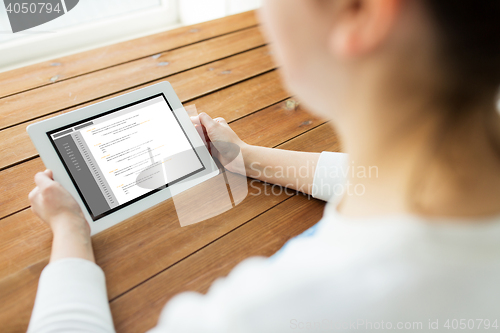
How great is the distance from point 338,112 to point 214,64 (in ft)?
2.93

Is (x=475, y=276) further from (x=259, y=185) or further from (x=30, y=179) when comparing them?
(x=30, y=179)

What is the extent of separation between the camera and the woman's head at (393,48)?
27 centimetres

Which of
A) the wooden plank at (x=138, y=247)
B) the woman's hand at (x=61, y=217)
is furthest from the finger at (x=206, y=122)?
the woman's hand at (x=61, y=217)

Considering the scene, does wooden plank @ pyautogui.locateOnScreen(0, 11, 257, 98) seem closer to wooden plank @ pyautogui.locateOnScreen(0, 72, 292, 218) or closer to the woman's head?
wooden plank @ pyautogui.locateOnScreen(0, 72, 292, 218)

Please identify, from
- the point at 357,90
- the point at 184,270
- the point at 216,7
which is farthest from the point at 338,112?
the point at 216,7

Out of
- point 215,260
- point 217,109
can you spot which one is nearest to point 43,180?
point 215,260

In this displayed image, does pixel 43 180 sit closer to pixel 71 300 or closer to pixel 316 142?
pixel 71 300

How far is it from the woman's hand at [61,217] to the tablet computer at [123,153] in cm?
1

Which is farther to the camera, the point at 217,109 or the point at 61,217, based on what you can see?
the point at 217,109

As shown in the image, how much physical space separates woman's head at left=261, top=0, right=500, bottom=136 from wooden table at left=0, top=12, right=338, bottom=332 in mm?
427

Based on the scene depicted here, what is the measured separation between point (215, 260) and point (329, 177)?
30 cm

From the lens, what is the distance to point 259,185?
827 mm

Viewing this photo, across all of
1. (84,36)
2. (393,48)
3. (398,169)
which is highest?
(84,36)

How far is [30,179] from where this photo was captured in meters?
0.79
